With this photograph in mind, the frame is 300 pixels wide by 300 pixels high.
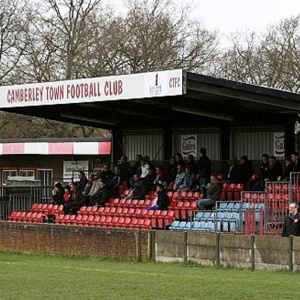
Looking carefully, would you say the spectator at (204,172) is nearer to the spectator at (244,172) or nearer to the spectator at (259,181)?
the spectator at (244,172)

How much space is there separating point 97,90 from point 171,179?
400 centimetres

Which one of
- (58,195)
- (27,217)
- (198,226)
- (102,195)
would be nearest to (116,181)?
(102,195)

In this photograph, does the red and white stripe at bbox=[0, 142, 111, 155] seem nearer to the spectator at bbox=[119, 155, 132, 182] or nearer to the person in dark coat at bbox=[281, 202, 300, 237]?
the spectator at bbox=[119, 155, 132, 182]

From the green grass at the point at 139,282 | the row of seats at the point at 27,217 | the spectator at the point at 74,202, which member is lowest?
the green grass at the point at 139,282

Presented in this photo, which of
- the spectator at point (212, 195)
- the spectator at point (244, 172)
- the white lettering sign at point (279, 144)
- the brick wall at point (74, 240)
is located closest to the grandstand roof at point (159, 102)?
the white lettering sign at point (279, 144)

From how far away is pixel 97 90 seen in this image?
25.8m

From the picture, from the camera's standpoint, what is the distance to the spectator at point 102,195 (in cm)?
2850

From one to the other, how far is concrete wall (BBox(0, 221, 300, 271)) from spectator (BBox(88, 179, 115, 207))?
2741 mm

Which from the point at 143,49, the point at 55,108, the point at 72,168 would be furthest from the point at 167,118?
the point at 143,49

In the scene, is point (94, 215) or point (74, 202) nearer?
point (94, 215)

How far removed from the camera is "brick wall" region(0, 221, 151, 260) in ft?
75.2

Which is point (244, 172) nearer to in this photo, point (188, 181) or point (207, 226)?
point (188, 181)

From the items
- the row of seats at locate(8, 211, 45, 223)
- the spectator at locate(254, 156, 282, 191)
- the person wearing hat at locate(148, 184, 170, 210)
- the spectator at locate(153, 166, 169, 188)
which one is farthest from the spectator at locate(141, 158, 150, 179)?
the spectator at locate(254, 156, 282, 191)

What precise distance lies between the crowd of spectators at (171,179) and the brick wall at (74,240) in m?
2.41
